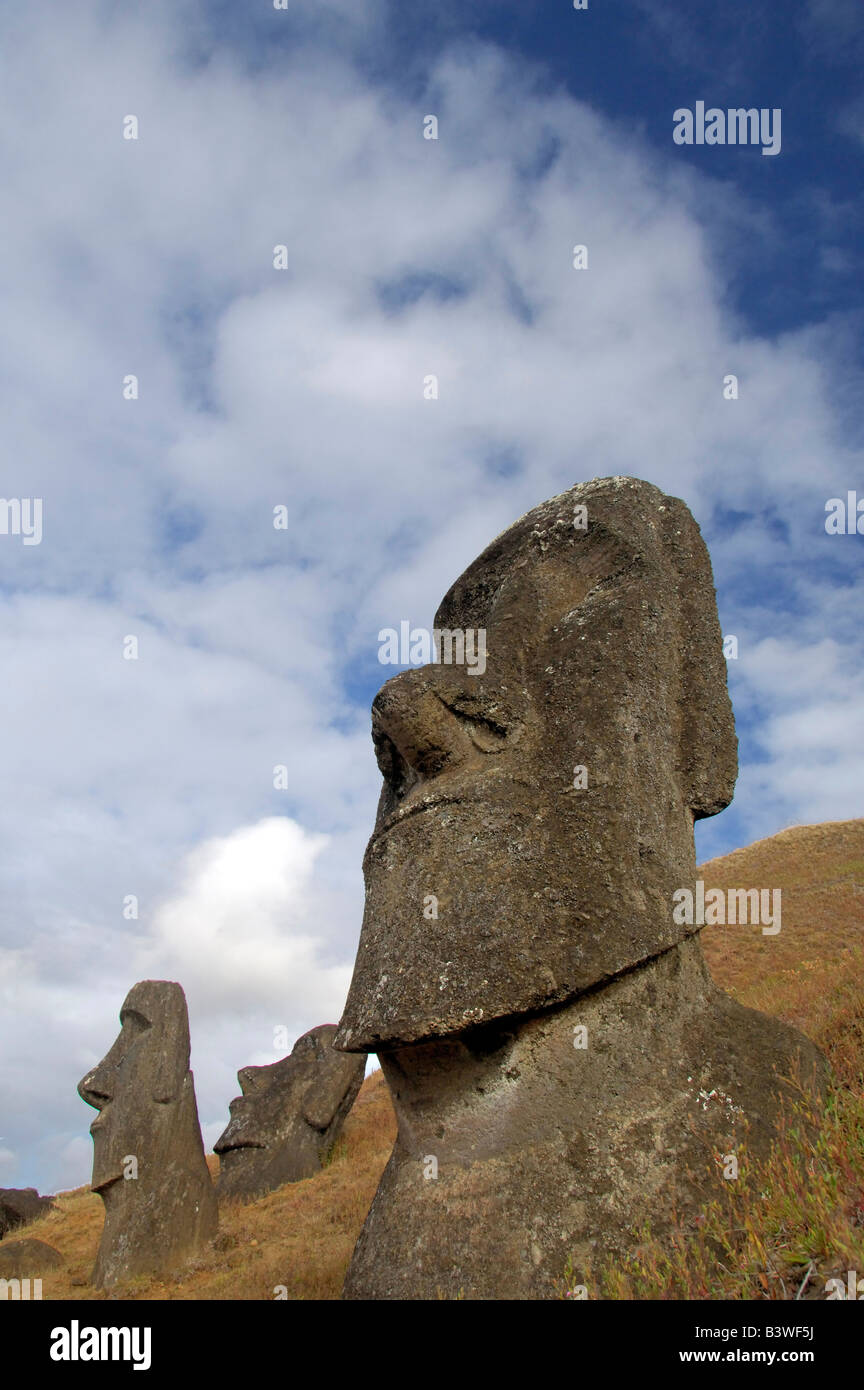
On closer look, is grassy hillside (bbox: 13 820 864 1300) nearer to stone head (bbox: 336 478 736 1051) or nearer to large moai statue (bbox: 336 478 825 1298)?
large moai statue (bbox: 336 478 825 1298)

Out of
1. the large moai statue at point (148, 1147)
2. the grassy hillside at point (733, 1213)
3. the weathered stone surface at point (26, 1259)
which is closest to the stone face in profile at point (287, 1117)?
the grassy hillside at point (733, 1213)

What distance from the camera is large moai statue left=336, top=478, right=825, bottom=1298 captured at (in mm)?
4500

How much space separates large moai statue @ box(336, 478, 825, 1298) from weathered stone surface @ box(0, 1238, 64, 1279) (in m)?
8.14

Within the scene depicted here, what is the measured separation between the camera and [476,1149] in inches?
184

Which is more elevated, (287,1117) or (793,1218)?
(793,1218)

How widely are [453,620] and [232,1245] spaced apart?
7.43 metres

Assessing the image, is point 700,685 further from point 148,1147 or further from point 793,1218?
point 148,1147

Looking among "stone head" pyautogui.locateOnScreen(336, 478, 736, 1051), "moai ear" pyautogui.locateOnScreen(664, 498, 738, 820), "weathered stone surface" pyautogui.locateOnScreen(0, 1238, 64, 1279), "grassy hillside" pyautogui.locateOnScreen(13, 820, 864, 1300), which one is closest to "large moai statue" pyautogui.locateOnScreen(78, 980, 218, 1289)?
"grassy hillside" pyautogui.locateOnScreen(13, 820, 864, 1300)

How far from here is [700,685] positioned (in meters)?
6.28

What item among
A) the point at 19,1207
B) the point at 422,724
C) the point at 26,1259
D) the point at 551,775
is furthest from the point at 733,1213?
the point at 19,1207

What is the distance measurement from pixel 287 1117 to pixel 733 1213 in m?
11.5

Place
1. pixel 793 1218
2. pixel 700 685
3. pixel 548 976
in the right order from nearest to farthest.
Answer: pixel 793 1218 < pixel 548 976 < pixel 700 685
